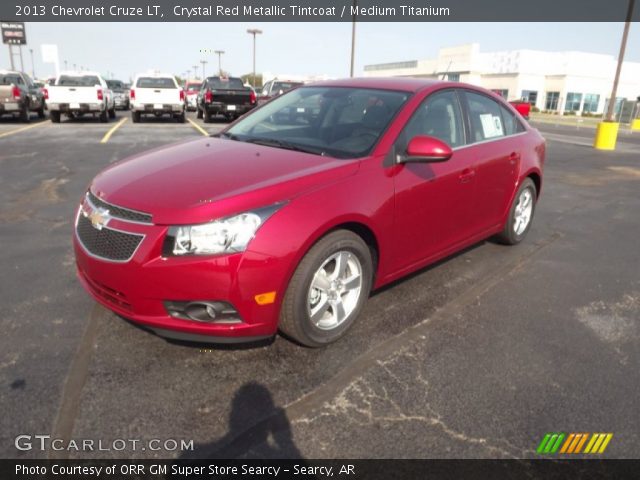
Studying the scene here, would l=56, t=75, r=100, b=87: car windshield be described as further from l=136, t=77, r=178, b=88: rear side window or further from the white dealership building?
the white dealership building

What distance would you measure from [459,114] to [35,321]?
11.7 feet

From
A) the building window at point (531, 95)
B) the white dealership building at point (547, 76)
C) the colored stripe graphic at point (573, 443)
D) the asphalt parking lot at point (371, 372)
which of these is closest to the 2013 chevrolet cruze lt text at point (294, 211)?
the asphalt parking lot at point (371, 372)

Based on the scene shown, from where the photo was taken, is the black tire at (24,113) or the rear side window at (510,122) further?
the black tire at (24,113)

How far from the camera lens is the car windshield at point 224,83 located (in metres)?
19.5

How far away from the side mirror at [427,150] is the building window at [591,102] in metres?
76.4

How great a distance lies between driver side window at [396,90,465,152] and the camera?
3498mm

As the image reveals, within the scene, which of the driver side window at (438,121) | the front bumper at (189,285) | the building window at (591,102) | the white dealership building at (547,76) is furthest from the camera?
the building window at (591,102)

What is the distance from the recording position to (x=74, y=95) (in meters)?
17.3

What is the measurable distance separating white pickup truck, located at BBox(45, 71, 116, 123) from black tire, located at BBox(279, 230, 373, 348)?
17.4m

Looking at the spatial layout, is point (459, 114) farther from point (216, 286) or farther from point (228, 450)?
point (228, 450)

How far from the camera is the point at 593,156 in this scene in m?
14.1

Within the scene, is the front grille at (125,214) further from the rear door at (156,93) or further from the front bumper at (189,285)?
the rear door at (156,93)

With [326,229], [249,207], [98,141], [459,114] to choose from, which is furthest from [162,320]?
[98,141]

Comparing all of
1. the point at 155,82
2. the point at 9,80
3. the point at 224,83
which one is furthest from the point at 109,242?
the point at 224,83
